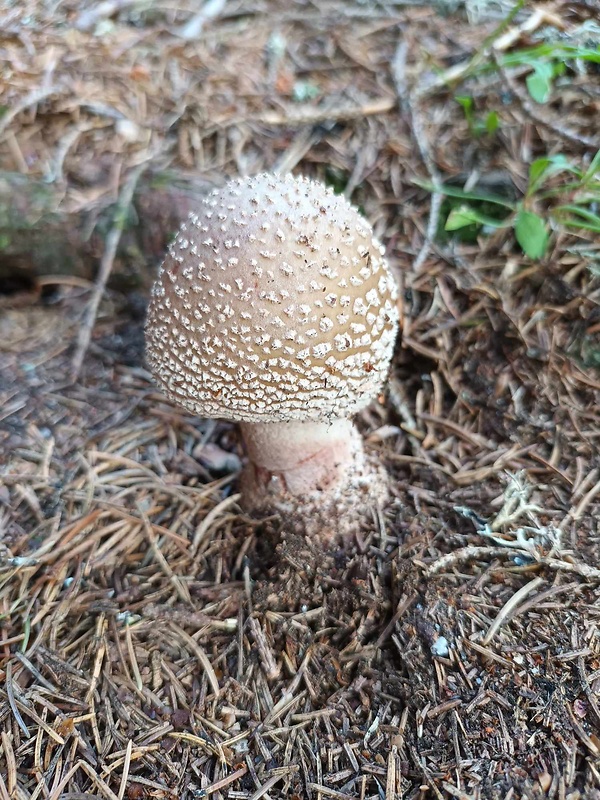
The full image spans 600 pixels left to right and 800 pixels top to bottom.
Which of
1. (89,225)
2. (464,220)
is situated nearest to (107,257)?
(89,225)

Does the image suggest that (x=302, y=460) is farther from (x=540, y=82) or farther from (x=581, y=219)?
(x=540, y=82)

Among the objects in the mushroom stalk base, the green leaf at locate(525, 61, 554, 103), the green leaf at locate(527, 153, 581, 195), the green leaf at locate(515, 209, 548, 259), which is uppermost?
the green leaf at locate(525, 61, 554, 103)

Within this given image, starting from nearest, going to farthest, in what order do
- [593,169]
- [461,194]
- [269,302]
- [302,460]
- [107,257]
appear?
[269,302], [593,169], [302,460], [461,194], [107,257]

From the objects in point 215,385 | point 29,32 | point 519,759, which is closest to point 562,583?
point 519,759

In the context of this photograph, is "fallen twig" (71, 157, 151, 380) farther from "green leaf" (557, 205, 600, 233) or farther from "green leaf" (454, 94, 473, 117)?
"green leaf" (557, 205, 600, 233)

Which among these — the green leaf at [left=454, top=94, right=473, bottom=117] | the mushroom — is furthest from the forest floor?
the mushroom

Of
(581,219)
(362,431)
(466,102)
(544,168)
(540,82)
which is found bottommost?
(362,431)

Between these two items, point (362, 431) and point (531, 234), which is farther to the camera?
point (362, 431)
